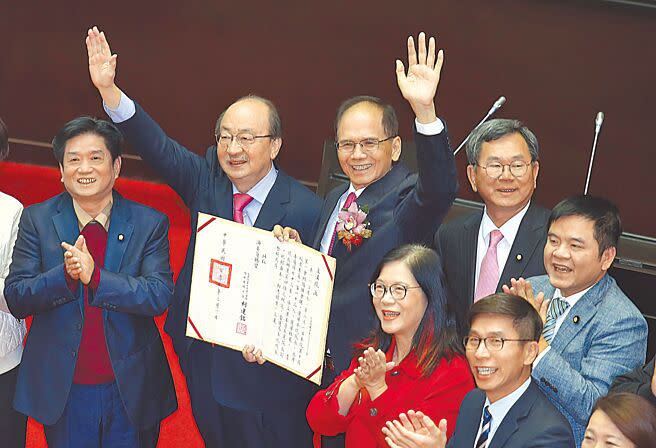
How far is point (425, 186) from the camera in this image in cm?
329

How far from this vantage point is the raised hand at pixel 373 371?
3062 mm

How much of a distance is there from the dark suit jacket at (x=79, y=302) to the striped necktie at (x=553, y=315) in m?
1.19

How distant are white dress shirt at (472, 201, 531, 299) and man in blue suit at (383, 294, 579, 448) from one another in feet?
1.69

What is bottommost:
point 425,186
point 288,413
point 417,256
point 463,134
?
point 288,413

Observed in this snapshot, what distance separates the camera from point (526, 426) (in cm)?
284

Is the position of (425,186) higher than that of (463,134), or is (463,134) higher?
(463,134)

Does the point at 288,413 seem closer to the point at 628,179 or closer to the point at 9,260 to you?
the point at 9,260

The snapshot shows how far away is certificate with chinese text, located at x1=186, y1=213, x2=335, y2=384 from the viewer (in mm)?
3410

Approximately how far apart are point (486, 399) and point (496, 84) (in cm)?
365

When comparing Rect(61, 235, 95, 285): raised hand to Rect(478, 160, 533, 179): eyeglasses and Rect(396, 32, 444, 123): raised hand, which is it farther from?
Rect(478, 160, 533, 179): eyeglasses

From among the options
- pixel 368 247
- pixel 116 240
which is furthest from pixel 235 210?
pixel 368 247

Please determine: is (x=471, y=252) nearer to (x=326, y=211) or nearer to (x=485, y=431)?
(x=326, y=211)

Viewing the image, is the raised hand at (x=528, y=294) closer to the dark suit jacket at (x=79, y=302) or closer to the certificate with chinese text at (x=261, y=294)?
the certificate with chinese text at (x=261, y=294)

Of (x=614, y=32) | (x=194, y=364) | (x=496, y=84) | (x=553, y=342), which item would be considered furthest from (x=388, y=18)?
(x=553, y=342)
